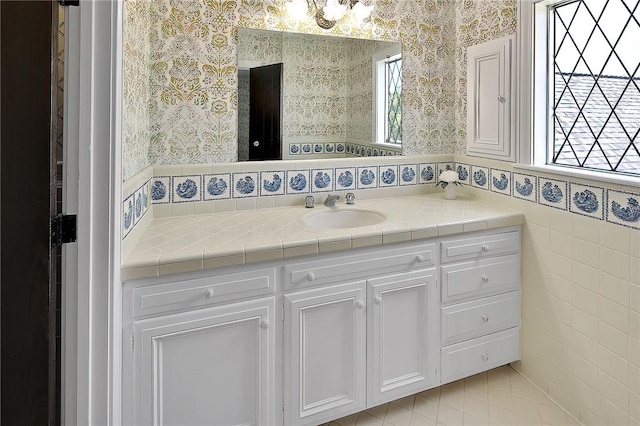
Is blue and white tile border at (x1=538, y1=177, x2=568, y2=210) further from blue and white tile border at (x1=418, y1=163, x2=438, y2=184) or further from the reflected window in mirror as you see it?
the reflected window in mirror

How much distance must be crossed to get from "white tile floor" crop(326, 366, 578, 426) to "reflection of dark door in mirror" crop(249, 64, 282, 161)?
137 centimetres

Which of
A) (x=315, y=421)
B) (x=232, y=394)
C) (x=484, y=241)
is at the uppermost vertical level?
(x=484, y=241)

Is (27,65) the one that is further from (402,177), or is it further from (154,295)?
(402,177)

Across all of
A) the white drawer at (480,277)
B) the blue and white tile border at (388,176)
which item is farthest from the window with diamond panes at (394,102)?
the white drawer at (480,277)

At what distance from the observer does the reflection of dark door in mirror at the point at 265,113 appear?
2.27m

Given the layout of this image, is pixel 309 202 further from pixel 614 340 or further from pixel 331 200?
pixel 614 340

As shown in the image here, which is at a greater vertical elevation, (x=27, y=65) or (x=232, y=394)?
(x=27, y=65)

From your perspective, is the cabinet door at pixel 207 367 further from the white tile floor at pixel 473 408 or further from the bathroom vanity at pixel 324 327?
the white tile floor at pixel 473 408

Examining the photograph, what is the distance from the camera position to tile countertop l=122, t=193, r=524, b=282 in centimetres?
154

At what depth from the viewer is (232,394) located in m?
1.67

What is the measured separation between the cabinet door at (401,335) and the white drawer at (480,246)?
13cm

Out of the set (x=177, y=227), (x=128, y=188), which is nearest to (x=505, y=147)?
(x=177, y=227)

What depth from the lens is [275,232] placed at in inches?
72.7

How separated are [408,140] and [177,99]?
1.34m
